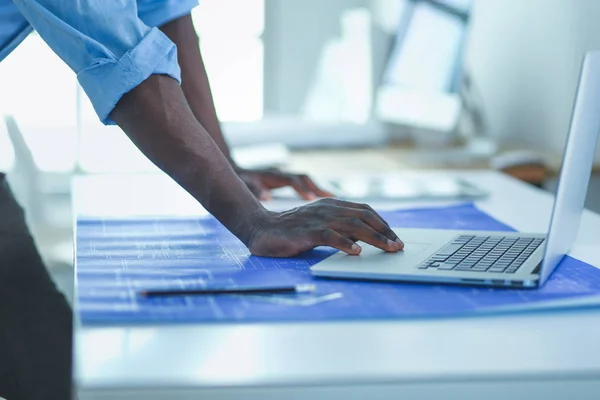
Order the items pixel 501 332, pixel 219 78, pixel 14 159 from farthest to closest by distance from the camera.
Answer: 1. pixel 219 78
2. pixel 14 159
3. pixel 501 332

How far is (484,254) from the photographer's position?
99 centimetres

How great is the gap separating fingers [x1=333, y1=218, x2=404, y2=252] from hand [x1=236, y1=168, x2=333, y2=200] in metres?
0.49

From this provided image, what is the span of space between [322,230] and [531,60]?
166 cm

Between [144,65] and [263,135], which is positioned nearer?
[144,65]

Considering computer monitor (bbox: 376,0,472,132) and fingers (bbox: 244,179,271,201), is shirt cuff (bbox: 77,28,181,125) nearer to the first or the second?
fingers (bbox: 244,179,271,201)

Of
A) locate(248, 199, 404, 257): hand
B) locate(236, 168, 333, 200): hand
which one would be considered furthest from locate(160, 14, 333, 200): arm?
locate(248, 199, 404, 257): hand

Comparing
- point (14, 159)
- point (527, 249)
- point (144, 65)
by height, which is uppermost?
point (144, 65)

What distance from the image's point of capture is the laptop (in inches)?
34.3

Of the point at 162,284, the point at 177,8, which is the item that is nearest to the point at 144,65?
the point at 162,284

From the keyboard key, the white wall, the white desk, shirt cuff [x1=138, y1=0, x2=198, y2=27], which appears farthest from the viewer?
the white wall

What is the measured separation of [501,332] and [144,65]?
0.52 metres

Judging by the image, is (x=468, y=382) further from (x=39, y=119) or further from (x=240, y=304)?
(x=39, y=119)

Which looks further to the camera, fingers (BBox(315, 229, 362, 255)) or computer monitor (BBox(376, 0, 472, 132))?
computer monitor (BBox(376, 0, 472, 132))

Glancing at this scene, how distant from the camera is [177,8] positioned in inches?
56.6
